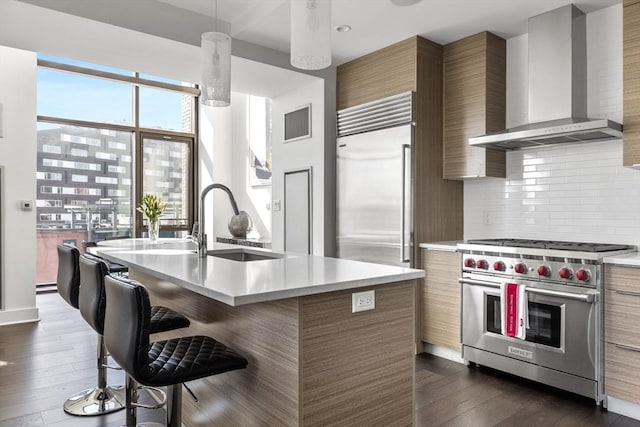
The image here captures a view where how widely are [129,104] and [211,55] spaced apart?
491cm

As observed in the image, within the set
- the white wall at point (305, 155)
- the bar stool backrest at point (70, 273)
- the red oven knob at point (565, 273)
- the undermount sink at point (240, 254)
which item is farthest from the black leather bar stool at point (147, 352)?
the white wall at point (305, 155)

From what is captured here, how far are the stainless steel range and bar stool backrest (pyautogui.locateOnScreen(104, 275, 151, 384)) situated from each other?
250 centimetres

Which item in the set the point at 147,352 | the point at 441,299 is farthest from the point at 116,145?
the point at 147,352

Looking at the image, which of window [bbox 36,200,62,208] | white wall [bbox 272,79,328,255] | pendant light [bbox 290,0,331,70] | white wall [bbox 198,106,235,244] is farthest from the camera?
white wall [bbox 198,106,235,244]

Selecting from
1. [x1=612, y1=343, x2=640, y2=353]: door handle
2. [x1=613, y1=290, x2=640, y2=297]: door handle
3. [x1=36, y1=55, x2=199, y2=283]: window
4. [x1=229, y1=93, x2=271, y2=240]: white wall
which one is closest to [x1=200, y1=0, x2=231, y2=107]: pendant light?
[x1=613, y1=290, x2=640, y2=297]: door handle

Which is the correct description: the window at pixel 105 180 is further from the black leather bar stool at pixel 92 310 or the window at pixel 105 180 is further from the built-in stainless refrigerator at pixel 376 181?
the black leather bar stool at pixel 92 310

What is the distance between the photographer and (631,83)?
295cm

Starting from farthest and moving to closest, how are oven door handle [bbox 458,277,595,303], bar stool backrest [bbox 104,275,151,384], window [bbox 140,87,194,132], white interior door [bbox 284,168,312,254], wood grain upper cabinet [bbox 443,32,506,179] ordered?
window [bbox 140,87,194,132], white interior door [bbox 284,168,312,254], wood grain upper cabinet [bbox 443,32,506,179], oven door handle [bbox 458,277,595,303], bar stool backrest [bbox 104,275,151,384]

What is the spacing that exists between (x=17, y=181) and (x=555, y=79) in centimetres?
541

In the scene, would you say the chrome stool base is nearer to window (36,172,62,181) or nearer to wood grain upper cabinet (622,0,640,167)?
wood grain upper cabinet (622,0,640,167)

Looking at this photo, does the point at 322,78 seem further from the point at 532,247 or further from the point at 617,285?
the point at 617,285

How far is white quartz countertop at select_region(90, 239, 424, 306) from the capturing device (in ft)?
5.12

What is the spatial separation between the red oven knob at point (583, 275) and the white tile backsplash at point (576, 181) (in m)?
0.68

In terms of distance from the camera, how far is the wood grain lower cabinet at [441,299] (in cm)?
359
